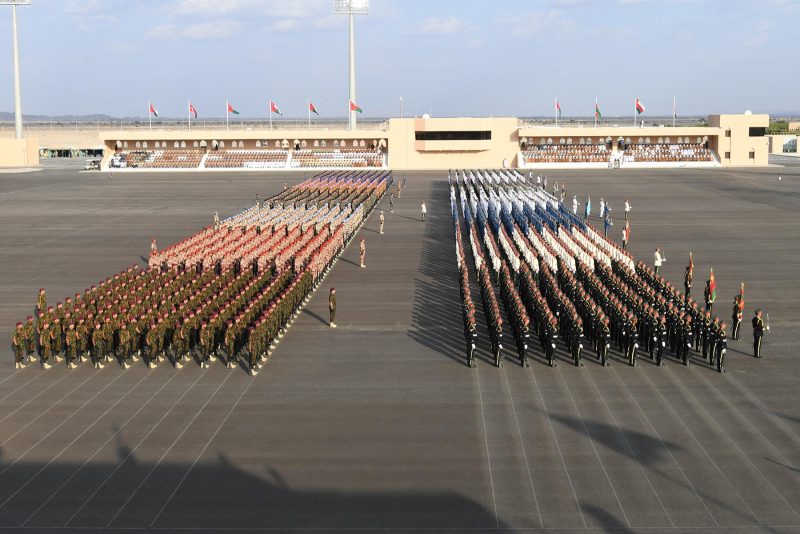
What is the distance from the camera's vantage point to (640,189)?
49812mm

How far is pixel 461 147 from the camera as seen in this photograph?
69625 mm

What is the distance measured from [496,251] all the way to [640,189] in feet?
92.4

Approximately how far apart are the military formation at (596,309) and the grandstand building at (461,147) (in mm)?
44739

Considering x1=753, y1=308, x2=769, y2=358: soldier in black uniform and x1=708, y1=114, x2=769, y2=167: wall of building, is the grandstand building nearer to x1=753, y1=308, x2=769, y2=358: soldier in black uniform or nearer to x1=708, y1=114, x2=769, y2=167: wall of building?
x1=708, y1=114, x2=769, y2=167: wall of building

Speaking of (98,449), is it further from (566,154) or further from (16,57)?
(16,57)

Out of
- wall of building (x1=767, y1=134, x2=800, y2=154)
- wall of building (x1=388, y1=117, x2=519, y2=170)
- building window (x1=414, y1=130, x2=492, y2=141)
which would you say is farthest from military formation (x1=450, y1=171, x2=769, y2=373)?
wall of building (x1=767, y1=134, x2=800, y2=154)

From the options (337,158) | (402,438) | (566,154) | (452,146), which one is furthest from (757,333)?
(337,158)

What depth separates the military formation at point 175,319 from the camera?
15.7 metres

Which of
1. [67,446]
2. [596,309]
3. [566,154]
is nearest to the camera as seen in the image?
→ [67,446]

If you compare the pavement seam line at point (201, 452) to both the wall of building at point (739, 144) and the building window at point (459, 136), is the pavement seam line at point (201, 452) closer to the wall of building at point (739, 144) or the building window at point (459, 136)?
the building window at point (459, 136)

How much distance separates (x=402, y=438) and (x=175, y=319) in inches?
264

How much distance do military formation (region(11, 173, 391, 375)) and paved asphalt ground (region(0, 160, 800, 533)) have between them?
478mm

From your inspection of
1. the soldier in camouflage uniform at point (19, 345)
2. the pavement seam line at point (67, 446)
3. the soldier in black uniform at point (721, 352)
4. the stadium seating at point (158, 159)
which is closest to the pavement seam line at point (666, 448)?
the soldier in black uniform at point (721, 352)

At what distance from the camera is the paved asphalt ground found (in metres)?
9.70
